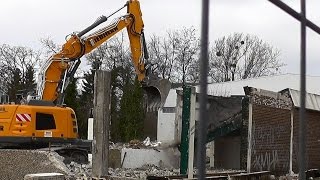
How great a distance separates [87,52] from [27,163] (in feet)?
21.2

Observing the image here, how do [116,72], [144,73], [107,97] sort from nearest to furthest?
[107,97]
[144,73]
[116,72]

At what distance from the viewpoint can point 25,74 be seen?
204 feet

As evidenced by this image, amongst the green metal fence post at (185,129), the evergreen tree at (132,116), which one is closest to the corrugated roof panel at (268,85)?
the evergreen tree at (132,116)

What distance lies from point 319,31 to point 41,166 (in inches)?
451

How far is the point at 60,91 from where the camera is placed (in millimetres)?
18547

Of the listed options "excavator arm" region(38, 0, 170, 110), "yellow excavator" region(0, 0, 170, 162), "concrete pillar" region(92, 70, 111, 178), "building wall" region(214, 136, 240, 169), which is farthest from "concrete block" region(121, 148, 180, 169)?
"concrete pillar" region(92, 70, 111, 178)

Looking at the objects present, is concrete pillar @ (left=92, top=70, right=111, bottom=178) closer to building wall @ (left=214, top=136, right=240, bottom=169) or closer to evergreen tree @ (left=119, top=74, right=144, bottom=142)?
building wall @ (left=214, top=136, right=240, bottom=169)

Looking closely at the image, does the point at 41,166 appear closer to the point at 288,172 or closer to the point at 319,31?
the point at 288,172

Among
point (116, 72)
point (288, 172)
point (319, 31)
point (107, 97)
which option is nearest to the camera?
point (319, 31)

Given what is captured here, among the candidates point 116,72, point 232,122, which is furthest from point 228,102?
point 116,72

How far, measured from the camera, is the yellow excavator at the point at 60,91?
1658 cm

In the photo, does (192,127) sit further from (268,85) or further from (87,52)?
(268,85)

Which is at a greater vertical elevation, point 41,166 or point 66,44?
point 66,44

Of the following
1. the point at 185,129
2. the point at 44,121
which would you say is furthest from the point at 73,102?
the point at 185,129
